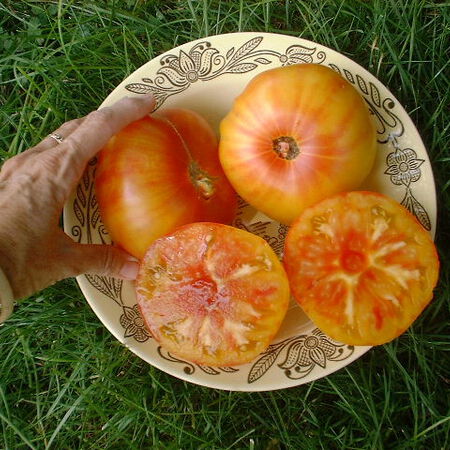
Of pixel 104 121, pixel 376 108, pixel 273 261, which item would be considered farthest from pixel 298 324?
pixel 104 121

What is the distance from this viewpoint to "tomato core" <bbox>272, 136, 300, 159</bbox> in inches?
49.7

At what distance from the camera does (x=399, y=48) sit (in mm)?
1674

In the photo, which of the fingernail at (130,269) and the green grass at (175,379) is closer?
the fingernail at (130,269)

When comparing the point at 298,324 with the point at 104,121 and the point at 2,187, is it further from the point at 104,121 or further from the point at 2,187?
the point at 2,187

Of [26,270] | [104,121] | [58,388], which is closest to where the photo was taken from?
[26,270]

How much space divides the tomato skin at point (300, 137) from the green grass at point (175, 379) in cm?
42

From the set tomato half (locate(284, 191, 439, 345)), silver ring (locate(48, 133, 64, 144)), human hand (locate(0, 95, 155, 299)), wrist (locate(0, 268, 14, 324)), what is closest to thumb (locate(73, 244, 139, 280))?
human hand (locate(0, 95, 155, 299))

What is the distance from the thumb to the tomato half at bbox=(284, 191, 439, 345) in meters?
0.41

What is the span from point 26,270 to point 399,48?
48.2 inches

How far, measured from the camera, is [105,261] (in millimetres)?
1355

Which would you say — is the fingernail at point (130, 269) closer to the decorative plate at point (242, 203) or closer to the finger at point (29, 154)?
the decorative plate at point (242, 203)

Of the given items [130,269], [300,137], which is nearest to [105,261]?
[130,269]

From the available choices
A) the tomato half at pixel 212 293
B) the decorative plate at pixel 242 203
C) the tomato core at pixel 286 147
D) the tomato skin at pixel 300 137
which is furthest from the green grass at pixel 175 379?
the tomato core at pixel 286 147

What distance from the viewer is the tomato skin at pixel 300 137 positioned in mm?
1250
